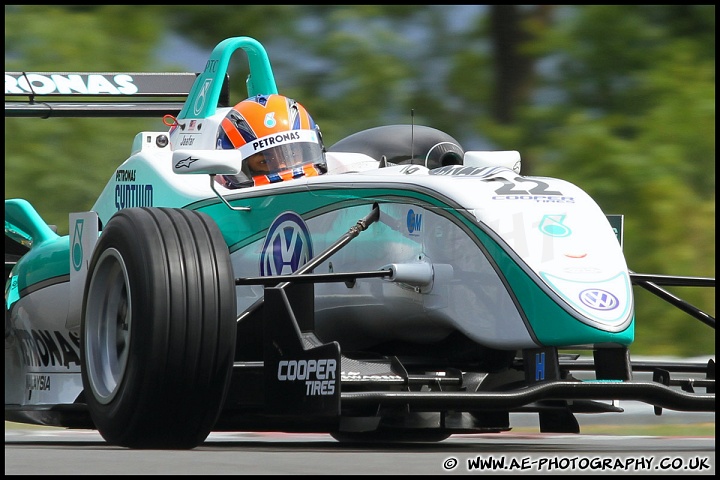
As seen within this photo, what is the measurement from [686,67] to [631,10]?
0.94m

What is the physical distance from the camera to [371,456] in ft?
22.3

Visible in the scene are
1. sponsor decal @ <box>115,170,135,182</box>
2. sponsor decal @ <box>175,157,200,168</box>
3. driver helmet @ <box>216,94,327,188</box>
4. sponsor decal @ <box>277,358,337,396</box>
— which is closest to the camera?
sponsor decal @ <box>277,358,337,396</box>

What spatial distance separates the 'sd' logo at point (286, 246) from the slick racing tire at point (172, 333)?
0.68m

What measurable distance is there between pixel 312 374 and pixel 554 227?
4.17 ft

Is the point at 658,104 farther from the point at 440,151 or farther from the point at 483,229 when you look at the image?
the point at 483,229

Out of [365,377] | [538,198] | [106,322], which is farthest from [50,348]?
[538,198]

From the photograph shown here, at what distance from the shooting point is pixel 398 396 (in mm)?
5551

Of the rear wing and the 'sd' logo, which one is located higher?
the rear wing

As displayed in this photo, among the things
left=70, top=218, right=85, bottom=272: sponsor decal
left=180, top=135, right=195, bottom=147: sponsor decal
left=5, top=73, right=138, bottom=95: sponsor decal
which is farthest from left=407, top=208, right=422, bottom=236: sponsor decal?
left=5, top=73, right=138, bottom=95: sponsor decal

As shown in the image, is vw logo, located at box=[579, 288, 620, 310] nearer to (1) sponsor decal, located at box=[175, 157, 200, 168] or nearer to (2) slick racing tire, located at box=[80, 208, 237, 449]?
(2) slick racing tire, located at box=[80, 208, 237, 449]

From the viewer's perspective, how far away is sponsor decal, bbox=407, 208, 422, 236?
6.32 meters

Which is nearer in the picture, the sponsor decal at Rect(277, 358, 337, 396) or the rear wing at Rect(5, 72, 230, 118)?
the sponsor decal at Rect(277, 358, 337, 396)

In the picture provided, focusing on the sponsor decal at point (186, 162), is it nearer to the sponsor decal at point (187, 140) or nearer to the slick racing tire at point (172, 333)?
the slick racing tire at point (172, 333)

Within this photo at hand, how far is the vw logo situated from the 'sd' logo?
1429 mm
